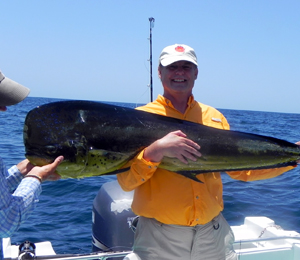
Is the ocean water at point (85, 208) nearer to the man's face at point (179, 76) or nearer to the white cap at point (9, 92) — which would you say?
the man's face at point (179, 76)

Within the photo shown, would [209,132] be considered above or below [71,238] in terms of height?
above

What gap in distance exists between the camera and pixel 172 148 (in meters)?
2.10

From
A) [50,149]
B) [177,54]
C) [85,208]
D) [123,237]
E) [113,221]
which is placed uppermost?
[177,54]

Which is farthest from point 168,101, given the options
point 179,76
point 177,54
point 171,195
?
point 171,195

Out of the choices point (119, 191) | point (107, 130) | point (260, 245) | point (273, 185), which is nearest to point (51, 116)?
point (107, 130)

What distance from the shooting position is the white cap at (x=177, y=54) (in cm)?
239

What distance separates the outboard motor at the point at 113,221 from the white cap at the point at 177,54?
1.74 metres

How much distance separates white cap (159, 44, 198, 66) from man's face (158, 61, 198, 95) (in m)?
0.05

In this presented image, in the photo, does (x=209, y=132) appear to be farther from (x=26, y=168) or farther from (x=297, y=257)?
(x=297, y=257)

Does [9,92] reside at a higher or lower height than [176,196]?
higher

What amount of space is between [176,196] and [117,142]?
19.2 inches

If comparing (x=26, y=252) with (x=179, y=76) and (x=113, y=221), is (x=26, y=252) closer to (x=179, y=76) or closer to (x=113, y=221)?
(x=113, y=221)

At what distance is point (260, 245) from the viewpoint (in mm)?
3727

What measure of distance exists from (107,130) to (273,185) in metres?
7.41
